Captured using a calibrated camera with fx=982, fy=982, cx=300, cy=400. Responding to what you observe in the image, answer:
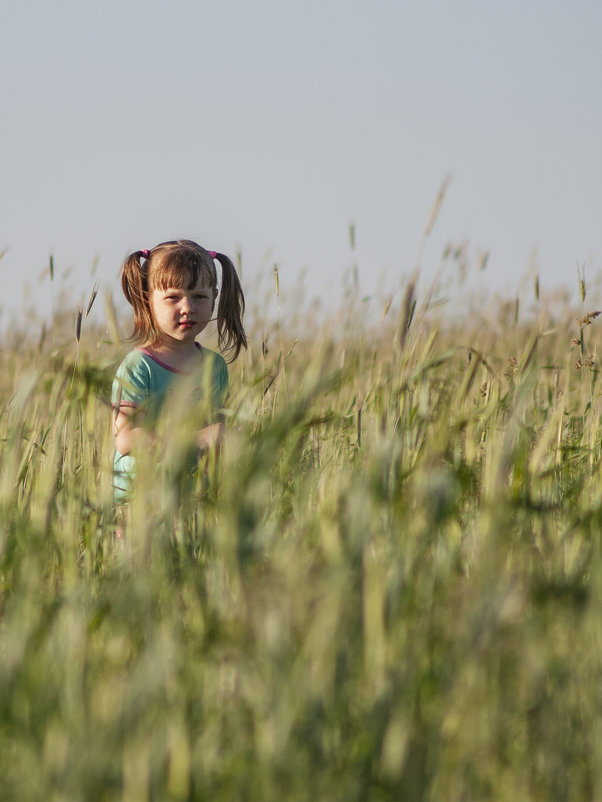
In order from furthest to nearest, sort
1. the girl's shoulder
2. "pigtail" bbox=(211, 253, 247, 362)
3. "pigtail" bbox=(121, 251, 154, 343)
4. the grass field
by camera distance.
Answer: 1. "pigtail" bbox=(211, 253, 247, 362)
2. "pigtail" bbox=(121, 251, 154, 343)
3. the girl's shoulder
4. the grass field

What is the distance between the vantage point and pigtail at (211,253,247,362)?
3.03 metres

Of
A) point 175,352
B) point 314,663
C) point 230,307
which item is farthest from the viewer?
point 230,307

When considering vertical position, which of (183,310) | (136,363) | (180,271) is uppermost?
(180,271)

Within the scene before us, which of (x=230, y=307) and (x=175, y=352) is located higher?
(x=230, y=307)

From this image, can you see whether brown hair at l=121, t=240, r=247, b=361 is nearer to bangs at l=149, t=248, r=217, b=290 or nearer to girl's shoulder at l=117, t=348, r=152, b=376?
bangs at l=149, t=248, r=217, b=290

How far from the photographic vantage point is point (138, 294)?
289cm

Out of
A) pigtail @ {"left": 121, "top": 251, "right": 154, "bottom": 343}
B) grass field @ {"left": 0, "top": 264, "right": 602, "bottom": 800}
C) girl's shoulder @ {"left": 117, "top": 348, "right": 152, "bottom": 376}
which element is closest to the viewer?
grass field @ {"left": 0, "top": 264, "right": 602, "bottom": 800}

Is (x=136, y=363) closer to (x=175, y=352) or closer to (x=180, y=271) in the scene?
(x=175, y=352)

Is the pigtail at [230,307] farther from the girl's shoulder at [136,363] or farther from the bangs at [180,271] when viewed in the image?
the girl's shoulder at [136,363]

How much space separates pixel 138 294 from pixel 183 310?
0.21 m

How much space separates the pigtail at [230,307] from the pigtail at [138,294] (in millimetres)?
243

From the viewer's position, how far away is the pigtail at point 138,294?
2879 mm

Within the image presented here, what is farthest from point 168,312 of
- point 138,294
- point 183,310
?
point 138,294

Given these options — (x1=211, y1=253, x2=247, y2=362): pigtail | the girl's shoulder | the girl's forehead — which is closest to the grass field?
the girl's shoulder
